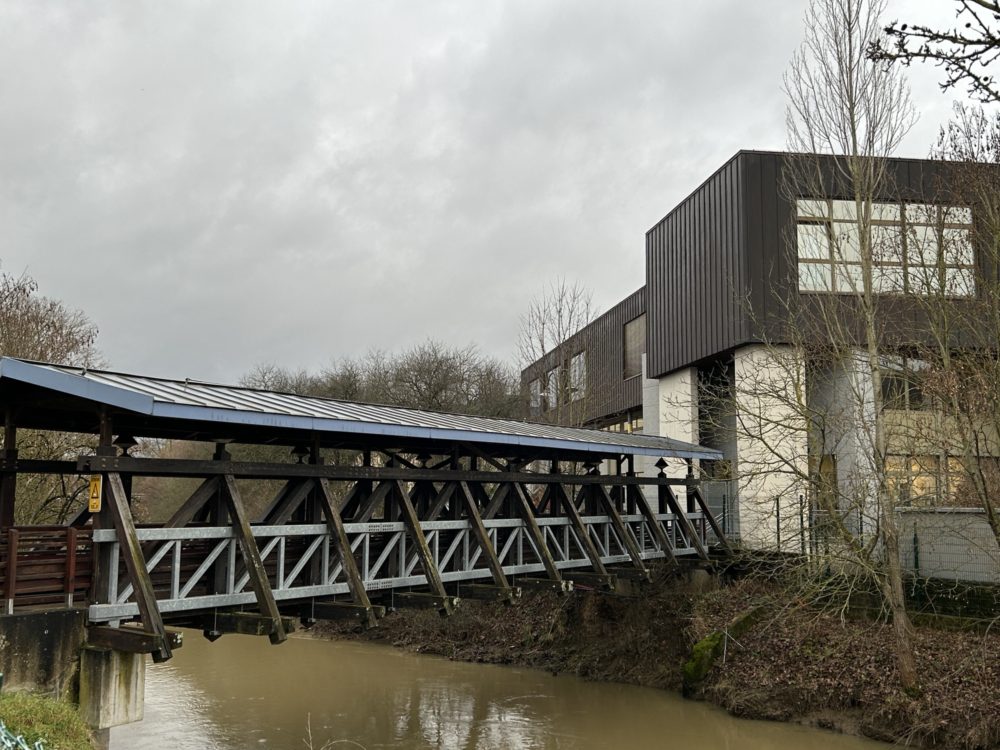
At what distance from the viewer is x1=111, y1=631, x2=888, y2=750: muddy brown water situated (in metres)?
14.2

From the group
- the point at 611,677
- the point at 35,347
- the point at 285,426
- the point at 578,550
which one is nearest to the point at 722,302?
the point at 578,550

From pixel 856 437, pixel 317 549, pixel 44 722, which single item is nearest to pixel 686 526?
pixel 856 437

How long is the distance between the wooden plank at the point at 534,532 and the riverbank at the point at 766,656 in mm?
4042

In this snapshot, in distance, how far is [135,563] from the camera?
28.5 feet

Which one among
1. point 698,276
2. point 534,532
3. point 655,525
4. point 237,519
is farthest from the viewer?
point 698,276

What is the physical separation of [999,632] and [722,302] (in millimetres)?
10056

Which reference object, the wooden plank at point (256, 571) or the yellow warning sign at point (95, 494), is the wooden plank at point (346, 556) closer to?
the wooden plank at point (256, 571)

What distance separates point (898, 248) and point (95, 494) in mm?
16258

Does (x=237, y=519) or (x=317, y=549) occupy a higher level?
(x=237, y=519)

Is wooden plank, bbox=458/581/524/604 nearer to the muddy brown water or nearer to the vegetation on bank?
the muddy brown water

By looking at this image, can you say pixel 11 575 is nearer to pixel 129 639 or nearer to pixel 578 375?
pixel 129 639

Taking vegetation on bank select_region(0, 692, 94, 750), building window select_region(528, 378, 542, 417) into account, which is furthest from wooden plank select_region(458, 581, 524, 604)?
building window select_region(528, 378, 542, 417)

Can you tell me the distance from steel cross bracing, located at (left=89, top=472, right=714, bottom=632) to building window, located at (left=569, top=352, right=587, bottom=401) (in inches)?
538

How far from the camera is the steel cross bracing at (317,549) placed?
29.9 feet
